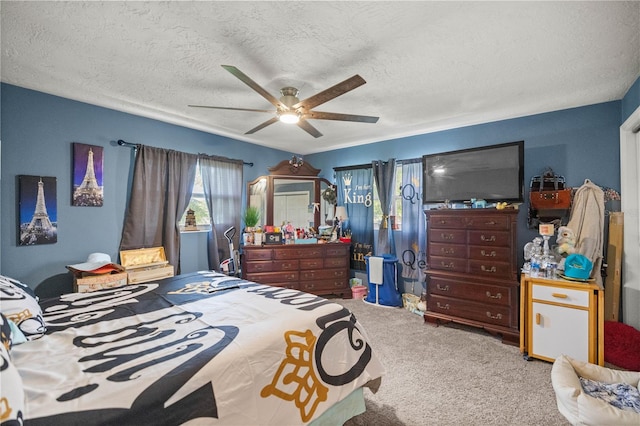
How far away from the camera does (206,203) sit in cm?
397

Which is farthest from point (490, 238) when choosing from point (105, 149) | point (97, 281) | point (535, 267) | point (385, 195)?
point (105, 149)

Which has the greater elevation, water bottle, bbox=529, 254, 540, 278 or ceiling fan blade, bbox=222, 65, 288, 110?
ceiling fan blade, bbox=222, 65, 288, 110

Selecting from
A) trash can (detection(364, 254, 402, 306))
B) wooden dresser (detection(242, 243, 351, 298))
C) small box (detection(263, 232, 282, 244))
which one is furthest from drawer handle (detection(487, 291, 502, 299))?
small box (detection(263, 232, 282, 244))

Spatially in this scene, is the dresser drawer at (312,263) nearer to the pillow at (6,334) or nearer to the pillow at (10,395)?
the pillow at (6,334)

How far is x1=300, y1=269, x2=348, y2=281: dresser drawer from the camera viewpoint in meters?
4.18

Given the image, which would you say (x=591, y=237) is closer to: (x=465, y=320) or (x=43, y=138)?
(x=465, y=320)

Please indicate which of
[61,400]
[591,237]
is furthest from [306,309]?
[591,237]

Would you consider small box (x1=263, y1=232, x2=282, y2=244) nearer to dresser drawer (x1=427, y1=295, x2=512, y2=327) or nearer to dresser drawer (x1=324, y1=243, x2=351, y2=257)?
dresser drawer (x1=324, y1=243, x2=351, y2=257)

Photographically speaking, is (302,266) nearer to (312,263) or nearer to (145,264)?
(312,263)

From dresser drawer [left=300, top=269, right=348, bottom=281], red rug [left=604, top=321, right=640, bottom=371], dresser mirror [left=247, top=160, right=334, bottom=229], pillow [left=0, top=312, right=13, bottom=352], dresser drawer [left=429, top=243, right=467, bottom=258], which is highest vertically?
dresser mirror [left=247, top=160, right=334, bottom=229]

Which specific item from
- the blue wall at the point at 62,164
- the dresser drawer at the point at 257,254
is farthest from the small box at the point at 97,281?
the dresser drawer at the point at 257,254

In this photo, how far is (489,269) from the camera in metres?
2.94

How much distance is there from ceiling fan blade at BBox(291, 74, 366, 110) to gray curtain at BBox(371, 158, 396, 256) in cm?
223

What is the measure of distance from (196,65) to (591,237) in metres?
4.04
